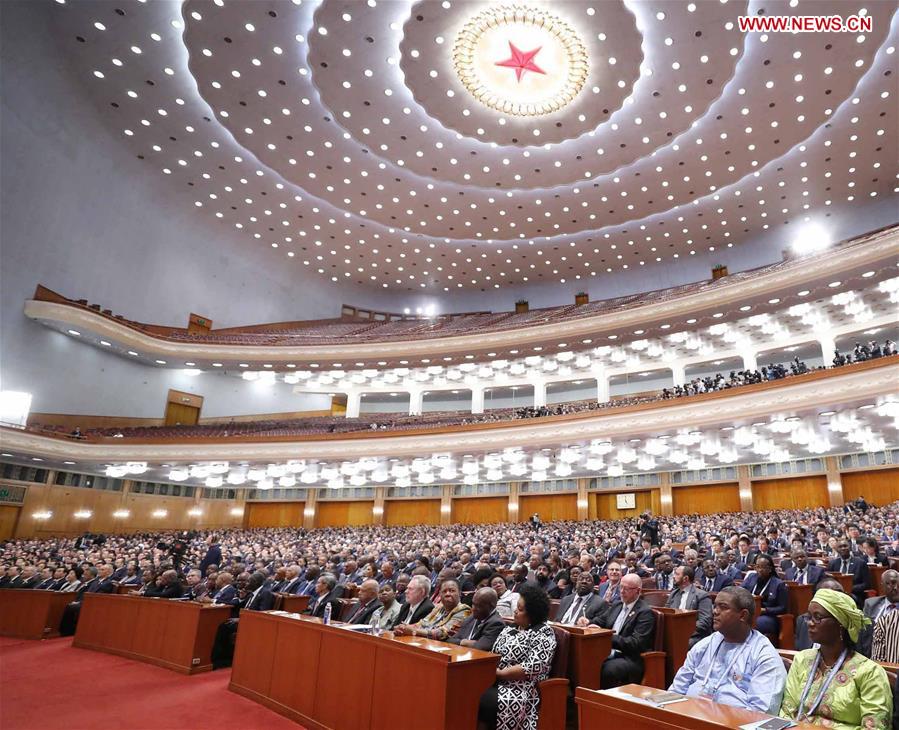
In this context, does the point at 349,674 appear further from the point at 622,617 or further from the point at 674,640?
the point at 674,640

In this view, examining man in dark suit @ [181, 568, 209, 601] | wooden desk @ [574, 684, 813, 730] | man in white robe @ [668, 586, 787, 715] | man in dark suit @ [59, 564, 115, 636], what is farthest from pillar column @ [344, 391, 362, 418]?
wooden desk @ [574, 684, 813, 730]

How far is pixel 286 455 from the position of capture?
56.5 ft

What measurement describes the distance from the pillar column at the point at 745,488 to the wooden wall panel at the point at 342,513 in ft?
41.3

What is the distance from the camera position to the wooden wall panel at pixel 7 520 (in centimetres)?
1514

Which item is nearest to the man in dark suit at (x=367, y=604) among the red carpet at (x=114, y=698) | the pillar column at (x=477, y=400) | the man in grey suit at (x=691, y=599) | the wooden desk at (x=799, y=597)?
the red carpet at (x=114, y=698)

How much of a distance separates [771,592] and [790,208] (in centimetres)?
1723

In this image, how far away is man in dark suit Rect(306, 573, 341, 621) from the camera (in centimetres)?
532

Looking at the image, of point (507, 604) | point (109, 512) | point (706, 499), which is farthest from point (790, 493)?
point (109, 512)

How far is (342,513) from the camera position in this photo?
2170 centimetres

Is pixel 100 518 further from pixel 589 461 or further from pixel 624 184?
pixel 624 184

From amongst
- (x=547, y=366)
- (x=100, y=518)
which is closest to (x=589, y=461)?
(x=547, y=366)

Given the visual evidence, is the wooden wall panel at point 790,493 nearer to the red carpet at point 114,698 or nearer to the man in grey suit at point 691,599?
the man in grey suit at point 691,599

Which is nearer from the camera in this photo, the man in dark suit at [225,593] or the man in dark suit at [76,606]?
the man in dark suit at [225,593]

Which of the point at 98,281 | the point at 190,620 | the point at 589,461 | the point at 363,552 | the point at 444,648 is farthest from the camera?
the point at 98,281
